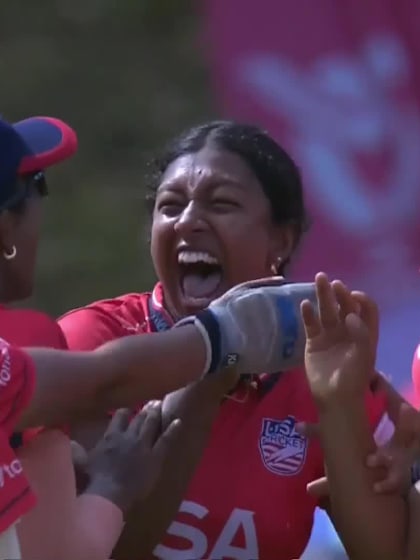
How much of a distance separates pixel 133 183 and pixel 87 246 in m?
0.40

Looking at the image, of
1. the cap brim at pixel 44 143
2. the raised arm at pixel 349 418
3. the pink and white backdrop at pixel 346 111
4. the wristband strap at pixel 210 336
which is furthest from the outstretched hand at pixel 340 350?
the pink and white backdrop at pixel 346 111

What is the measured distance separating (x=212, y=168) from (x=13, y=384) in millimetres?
869

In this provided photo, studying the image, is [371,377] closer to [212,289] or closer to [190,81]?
[212,289]

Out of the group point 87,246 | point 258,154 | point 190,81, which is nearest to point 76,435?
point 258,154

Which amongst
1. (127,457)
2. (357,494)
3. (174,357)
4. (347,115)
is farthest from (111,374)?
(347,115)

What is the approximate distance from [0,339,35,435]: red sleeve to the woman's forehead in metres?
0.83

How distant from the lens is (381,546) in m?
2.17

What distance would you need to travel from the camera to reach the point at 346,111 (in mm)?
4168

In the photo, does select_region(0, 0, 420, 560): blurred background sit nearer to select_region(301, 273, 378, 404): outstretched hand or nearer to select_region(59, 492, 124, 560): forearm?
select_region(301, 273, 378, 404): outstretched hand

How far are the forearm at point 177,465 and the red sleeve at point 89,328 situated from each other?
0.24 m

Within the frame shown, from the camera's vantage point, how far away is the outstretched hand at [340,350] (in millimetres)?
2051

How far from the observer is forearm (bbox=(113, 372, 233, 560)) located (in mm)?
2158

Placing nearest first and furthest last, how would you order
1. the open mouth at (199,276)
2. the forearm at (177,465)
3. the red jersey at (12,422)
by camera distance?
the red jersey at (12,422)
the forearm at (177,465)
the open mouth at (199,276)

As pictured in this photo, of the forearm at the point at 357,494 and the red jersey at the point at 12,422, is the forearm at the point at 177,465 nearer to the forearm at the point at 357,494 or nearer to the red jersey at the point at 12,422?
the forearm at the point at 357,494
